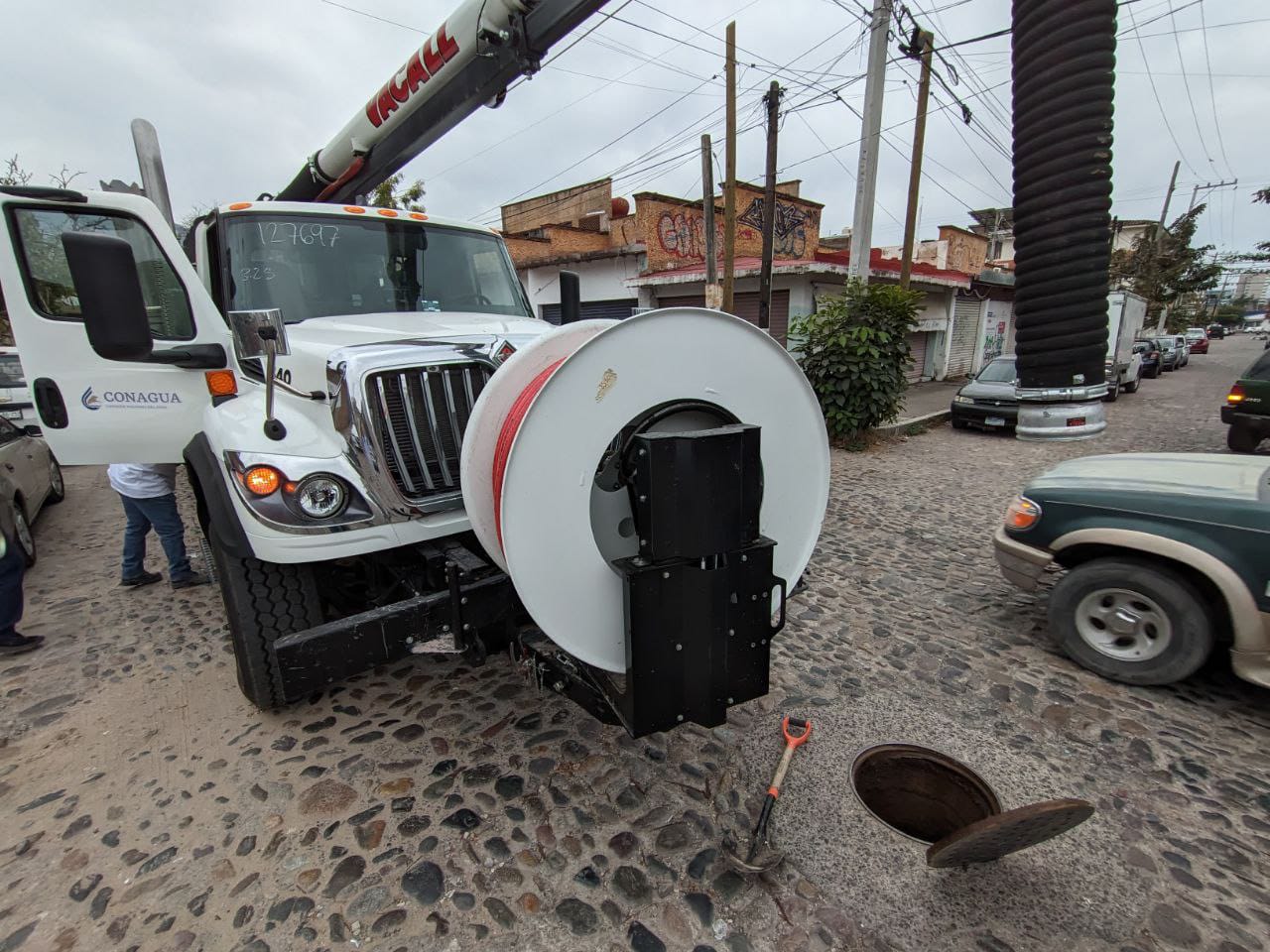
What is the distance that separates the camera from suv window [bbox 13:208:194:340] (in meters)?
3.10

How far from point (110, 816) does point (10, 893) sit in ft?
1.15

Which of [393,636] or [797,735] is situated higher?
[393,636]

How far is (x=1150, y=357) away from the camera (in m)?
21.4

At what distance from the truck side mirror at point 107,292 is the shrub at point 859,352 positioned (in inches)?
336

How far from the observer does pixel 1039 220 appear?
7816 mm

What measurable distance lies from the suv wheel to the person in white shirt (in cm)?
618

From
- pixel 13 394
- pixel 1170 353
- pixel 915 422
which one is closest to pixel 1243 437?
pixel 915 422

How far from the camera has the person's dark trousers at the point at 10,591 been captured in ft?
11.5

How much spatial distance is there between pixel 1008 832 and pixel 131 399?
15.2ft

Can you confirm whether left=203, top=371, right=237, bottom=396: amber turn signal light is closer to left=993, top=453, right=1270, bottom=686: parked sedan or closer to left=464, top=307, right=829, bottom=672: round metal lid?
left=464, top=307, right=829, bottom=672: round metal lid

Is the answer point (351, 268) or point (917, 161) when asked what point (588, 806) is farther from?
point (917, 161)

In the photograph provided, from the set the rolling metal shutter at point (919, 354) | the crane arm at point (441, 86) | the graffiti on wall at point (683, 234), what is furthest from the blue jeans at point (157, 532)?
the rolling metal shutter at point (919, 354)

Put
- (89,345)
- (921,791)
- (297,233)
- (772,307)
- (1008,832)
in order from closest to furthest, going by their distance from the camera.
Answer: (1008,832) < (921,791) < (89,345) < (297,233) < (772,307)

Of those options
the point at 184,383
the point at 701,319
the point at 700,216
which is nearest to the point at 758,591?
the point at 701,319
